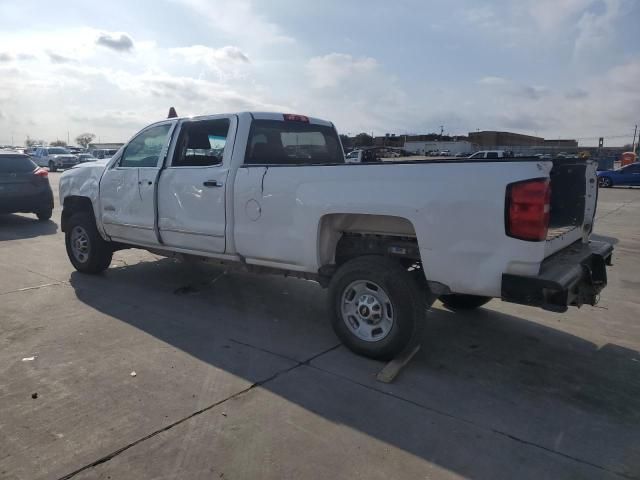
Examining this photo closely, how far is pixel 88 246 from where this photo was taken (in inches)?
267

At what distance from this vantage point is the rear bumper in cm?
338

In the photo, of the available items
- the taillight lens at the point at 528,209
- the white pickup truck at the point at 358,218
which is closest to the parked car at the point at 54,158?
the white pickup truck at the point at 358,218

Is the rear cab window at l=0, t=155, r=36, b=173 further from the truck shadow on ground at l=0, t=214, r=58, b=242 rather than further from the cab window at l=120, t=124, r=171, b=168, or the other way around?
the cab window at l=120, t=124, r=171, b=168

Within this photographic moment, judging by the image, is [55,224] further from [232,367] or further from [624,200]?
[624,200]

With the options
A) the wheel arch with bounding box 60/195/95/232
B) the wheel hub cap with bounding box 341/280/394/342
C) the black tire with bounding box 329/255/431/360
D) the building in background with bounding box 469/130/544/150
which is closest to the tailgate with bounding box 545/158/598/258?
the black tire with bounding box 329/255/431/360

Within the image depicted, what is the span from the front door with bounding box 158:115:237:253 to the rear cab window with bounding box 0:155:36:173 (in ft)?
24.8

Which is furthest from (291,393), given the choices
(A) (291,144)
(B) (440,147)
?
(B) (440,147)

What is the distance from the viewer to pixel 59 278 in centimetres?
669

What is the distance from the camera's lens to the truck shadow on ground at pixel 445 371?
3146 mm

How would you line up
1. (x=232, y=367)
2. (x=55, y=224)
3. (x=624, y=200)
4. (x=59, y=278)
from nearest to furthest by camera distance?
1. (x=232, y=367)
2. (x=59, y=278)
3. (x=55, y=224)
4. (x=624, y=200)

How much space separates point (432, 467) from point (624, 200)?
21690mm

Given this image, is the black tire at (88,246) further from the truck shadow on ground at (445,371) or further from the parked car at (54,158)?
the parked car at (54,158)

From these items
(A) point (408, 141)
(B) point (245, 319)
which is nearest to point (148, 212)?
(B) point (245, 319)

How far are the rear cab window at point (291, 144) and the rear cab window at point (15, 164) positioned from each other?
857 cm
